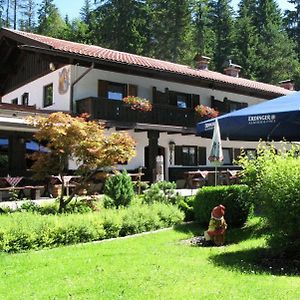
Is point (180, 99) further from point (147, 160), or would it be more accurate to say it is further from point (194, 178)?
point (194, 178)

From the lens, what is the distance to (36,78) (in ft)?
71.6

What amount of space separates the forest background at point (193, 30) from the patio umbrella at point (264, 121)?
102 ft

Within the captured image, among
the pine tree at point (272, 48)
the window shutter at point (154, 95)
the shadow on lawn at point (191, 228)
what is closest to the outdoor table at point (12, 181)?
the shadow on lawn at point (191, 228)

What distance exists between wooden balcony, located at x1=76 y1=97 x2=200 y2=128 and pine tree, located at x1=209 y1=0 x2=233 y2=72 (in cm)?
2625

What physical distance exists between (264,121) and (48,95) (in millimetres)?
13972

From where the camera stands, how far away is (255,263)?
6449 mm

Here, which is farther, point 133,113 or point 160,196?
point 133,113

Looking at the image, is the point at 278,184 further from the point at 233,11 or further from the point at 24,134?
the point at 233,11

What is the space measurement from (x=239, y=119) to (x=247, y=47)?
3831 centimetres

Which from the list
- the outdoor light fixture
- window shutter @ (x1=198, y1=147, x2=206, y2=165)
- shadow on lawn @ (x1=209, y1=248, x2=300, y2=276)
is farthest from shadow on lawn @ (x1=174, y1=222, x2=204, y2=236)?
window shutter @ (x1=198, y1=147, x2=206, y2=165)

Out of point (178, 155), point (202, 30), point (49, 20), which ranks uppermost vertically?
point (49, 20)

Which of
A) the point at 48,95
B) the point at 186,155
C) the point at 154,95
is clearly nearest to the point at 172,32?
the point at 186,155

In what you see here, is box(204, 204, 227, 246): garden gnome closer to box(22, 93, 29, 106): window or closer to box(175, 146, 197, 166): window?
box(175, 146, 197, 166): window

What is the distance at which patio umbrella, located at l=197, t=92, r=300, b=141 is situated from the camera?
8.78 meters
